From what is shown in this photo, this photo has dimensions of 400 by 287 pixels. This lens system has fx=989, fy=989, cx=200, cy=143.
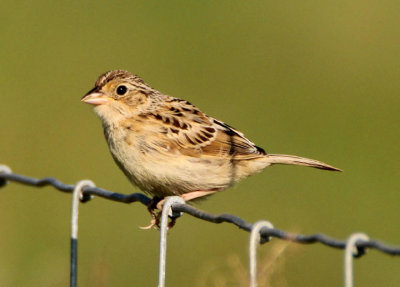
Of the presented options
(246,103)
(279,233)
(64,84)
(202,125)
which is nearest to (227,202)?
(246,103)

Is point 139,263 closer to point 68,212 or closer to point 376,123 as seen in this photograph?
point 68,212

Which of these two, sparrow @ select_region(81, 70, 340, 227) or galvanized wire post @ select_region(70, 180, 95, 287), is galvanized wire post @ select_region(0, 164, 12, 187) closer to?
sparrow @ select_region(81, 70, 340, 227)

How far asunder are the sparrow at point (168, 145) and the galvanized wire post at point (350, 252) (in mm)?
2872

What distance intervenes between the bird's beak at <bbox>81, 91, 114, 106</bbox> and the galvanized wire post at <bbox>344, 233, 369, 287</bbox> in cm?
359

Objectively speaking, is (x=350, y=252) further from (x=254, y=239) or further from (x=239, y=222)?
(x=239, y=222)

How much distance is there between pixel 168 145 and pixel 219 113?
7.30 meters

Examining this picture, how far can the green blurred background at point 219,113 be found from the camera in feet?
33.3

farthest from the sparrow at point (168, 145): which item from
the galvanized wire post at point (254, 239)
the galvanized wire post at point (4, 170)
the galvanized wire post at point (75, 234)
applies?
the galvanized wire post at point (254, 239)

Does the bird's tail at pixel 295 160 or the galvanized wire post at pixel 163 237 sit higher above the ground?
the bird's tail at pixel 295 160

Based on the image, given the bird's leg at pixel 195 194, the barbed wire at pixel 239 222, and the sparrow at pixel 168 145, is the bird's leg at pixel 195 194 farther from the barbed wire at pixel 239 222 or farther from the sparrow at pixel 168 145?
the barbed wire at pixel 239 222

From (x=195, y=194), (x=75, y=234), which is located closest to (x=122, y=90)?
(x=195, y=194)

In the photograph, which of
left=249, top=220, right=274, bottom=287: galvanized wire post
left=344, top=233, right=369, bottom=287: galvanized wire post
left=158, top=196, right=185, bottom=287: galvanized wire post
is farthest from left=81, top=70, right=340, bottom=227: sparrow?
left=344, top=233, right=369, bottom=287: galvanized wire post

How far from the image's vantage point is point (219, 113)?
44.5 ft

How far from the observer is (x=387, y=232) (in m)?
10.6
